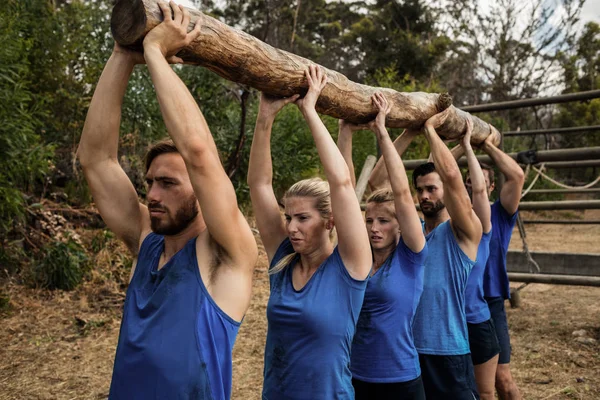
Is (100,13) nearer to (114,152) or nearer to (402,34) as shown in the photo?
(114,152)

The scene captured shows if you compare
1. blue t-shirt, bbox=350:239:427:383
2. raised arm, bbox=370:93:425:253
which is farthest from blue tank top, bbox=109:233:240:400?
raised arm, bbox=370:93:425:253

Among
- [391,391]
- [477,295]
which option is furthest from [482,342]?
[391,391]

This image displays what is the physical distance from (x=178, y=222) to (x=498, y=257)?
102 inches

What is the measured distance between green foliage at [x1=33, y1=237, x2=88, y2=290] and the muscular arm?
5565mm

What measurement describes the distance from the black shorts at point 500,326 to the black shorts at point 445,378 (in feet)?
2.92

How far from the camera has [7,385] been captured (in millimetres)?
4293

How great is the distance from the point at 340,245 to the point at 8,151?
4.83m

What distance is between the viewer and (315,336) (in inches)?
78.2

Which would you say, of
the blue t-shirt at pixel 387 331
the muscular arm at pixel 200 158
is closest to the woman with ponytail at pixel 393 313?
the blue t-shirt at pixel 387 331

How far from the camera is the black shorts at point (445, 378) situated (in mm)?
2666

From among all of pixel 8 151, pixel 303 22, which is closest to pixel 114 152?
pixel 8 151

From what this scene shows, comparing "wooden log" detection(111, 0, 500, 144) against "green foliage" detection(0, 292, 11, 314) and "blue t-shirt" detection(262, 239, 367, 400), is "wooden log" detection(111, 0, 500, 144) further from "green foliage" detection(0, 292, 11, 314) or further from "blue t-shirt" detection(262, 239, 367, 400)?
"green foliage" detection(0, 292, 11, 314)

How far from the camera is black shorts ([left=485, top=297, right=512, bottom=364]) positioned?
3512 millimetres

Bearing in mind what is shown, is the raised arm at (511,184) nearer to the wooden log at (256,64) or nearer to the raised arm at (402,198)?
the wooden log at (256,64)
